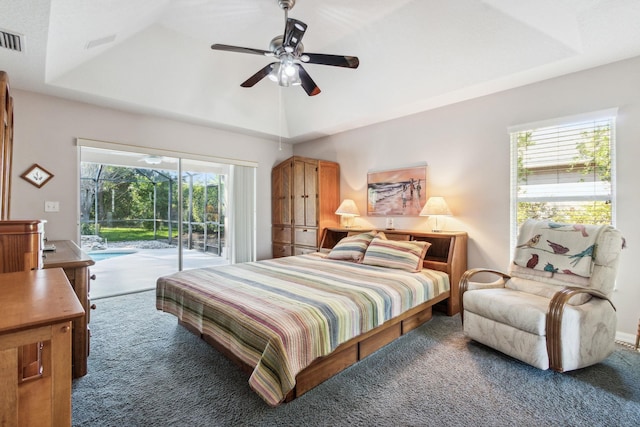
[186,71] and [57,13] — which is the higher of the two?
[186,71]

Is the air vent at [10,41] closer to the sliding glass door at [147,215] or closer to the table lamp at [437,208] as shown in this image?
the sliding glass door at [147,215]

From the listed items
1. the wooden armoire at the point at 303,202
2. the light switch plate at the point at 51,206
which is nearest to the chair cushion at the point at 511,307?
the wooden armoire at the point at 303,202

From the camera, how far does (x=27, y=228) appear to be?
5.26 feet

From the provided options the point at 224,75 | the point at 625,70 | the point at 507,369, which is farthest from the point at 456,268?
the point at 224,75

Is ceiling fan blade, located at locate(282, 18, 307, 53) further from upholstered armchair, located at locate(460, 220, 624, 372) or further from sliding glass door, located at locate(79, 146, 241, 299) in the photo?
sliding glass door, located at locate(79, 146, 241, 299)

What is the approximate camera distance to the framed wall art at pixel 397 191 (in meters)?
4.18

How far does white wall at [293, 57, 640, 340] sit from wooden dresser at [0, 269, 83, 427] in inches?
152

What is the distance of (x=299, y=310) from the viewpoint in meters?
1.95


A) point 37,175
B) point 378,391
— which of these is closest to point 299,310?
point 378,391

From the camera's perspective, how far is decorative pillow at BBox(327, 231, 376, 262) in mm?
3738

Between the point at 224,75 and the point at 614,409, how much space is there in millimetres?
4987

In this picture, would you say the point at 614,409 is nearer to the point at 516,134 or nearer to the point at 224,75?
the point at 516,134

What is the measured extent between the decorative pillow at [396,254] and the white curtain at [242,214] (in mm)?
2610

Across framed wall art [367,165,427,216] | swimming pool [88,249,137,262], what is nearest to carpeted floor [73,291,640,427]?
framed wall art [367,165,427,216]
